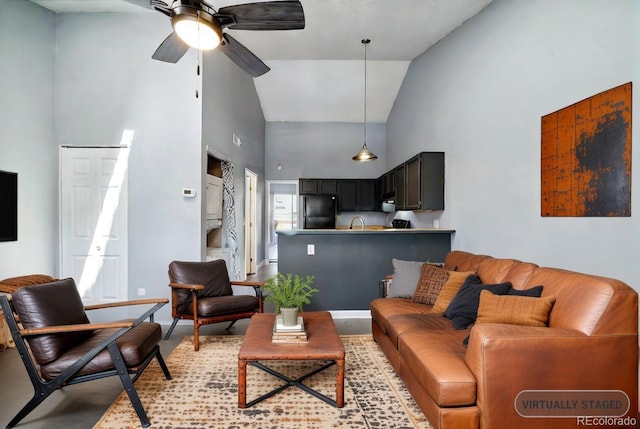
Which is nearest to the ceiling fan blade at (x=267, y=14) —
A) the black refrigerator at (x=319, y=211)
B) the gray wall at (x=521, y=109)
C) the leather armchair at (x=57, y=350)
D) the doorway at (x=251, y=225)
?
the gray wall at (x=521, y=109)

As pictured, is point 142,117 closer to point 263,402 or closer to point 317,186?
point 263,402

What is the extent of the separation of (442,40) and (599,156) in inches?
118

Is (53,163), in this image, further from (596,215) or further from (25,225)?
(596,215)

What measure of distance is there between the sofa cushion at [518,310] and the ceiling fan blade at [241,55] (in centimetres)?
241

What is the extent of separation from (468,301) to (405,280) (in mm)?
869

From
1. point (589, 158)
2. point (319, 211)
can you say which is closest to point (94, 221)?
point (319, 211)

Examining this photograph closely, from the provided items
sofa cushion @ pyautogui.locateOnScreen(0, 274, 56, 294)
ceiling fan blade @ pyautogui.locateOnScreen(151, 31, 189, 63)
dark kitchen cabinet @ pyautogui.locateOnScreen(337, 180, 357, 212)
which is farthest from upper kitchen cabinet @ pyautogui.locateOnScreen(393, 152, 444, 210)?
sofa cushion @ pyautogui.locateOnScreen(0, 274, 56, 294)

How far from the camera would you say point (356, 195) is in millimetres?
7734

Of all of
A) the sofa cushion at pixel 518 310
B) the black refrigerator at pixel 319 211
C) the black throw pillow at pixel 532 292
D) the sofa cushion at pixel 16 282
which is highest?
the black refrigerator at pixel 319 211

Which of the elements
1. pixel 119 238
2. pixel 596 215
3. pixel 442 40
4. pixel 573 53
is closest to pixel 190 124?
pixel 119 238

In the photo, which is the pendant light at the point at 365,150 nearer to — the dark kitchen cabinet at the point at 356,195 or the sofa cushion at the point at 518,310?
the dark kitchen cabinet at the point at 356,195

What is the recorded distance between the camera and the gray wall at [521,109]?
206 centimetres

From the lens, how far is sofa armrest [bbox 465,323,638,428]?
5.43 feet

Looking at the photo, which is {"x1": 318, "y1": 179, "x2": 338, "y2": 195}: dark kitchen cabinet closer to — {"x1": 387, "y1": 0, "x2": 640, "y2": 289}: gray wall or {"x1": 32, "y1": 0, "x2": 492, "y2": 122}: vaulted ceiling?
{"x1": 32, "y1": 0, "x2": 492, "y2": 122}: vaulted ceiling
